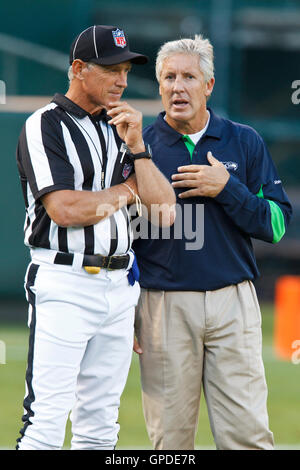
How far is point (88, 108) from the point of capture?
11.6 feet

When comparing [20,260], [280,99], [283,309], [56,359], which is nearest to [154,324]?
[56,359]

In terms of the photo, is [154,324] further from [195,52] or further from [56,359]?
[195,52]

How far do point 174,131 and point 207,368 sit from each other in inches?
42.8

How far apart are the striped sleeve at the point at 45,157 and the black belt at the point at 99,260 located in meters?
0.27

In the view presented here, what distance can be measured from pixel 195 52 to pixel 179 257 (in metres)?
0.92

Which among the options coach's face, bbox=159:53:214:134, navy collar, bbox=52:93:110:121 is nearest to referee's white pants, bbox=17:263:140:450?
navy collar, bbox=52:93:110:121

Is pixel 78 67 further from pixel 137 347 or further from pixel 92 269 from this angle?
pixel 137 347

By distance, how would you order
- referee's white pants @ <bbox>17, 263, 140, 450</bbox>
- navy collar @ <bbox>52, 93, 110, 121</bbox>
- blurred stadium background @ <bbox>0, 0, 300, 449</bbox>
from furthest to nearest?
blurred stadium background @ <bbox>0, 0, 300, 449</bbox> < navy collar @ <bbox>52, 93, 110, 121</bbox> < referee's white pants @ <bbox>17, 263, 140, 450</bbox>

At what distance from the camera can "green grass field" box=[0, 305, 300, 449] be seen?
5219 mm

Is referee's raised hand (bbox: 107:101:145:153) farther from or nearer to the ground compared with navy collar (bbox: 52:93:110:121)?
nearer to the ground

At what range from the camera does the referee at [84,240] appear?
3.31 m

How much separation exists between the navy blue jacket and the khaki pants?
85mm

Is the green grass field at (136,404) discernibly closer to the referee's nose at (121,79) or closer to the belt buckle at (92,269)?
the belt buckle at (92,269)

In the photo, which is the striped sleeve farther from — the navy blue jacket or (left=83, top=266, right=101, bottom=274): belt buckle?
the navy blue jacket
